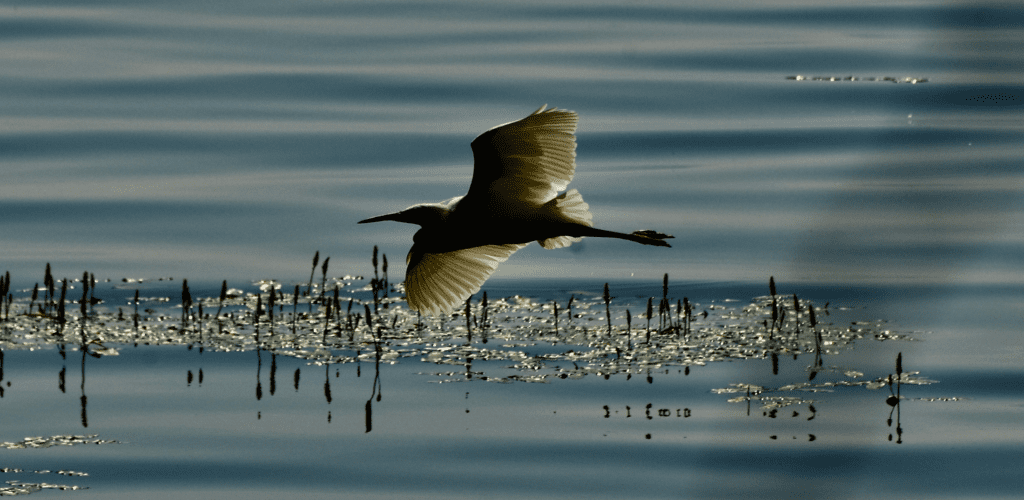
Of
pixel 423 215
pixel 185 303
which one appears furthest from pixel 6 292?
pixel 423 215

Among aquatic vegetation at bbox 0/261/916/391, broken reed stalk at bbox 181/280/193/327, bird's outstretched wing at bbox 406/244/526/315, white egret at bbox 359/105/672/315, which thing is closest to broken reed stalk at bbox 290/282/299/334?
aquatic vegetation at bbox 0/261/916/391

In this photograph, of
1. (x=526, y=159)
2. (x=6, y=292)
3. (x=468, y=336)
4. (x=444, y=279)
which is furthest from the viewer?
(x=6, y=292)

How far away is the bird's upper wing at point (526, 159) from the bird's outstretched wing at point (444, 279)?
0.74 meters

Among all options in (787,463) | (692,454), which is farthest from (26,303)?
(787,463)

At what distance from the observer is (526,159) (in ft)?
17.9

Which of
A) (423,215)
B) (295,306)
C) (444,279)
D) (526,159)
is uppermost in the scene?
(526,159)

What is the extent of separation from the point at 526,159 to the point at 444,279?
3.42 ft

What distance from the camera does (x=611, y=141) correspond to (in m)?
14.3

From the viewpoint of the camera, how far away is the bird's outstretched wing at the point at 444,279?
620 cm

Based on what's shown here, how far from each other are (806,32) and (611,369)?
1468 centimetres

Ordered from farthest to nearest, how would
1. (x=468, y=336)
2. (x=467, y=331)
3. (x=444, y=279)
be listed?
(x=467, y=331), (x=468, y=336), (x=444, y=279)

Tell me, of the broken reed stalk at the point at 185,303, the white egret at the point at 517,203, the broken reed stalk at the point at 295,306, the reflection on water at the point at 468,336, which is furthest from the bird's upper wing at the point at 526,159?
the broken reed stalk at the point at 185,303

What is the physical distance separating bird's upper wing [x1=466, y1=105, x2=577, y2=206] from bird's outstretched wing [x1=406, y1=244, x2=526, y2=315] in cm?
74

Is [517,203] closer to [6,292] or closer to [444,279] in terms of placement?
[444,279]
